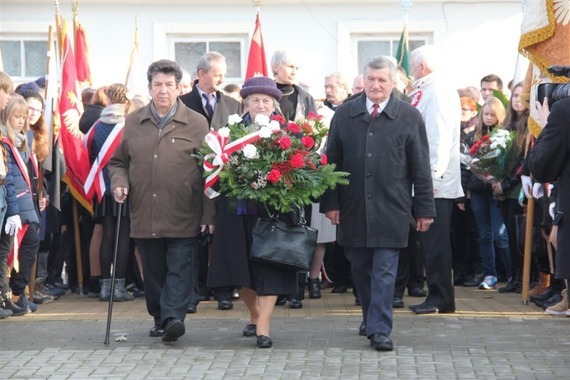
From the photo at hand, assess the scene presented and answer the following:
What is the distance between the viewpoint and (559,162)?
7.66m

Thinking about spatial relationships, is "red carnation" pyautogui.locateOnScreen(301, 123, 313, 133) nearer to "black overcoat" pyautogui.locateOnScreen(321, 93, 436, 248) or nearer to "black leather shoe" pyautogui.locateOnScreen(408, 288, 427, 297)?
"black overcoat" pyautogui.locateOnScreen(321, 93, 436, 248)

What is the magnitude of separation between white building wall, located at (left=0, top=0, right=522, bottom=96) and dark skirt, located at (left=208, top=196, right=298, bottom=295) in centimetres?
1124

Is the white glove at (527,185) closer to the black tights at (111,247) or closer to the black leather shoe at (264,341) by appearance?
the black leather shoe at (264,341)

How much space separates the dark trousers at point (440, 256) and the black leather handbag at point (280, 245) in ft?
6.41

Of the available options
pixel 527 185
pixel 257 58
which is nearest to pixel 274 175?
pixel 527 185

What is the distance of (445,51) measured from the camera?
67.7 ft

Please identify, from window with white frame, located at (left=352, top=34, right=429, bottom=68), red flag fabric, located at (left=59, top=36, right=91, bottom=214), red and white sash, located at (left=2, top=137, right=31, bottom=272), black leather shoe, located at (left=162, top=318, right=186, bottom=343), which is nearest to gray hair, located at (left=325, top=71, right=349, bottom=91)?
red flag fabric, located at (left=59, top=36, right=91, bottom=214)

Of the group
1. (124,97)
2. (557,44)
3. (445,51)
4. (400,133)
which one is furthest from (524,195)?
(445,51)

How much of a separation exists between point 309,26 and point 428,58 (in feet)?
32.2

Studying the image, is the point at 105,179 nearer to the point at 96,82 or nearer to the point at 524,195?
the point at 524,195

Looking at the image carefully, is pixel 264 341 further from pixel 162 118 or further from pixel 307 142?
pixel 162 118

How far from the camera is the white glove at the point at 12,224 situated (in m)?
11.0

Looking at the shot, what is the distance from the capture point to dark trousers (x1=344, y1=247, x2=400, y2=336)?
927cm

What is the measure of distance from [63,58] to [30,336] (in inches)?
196
